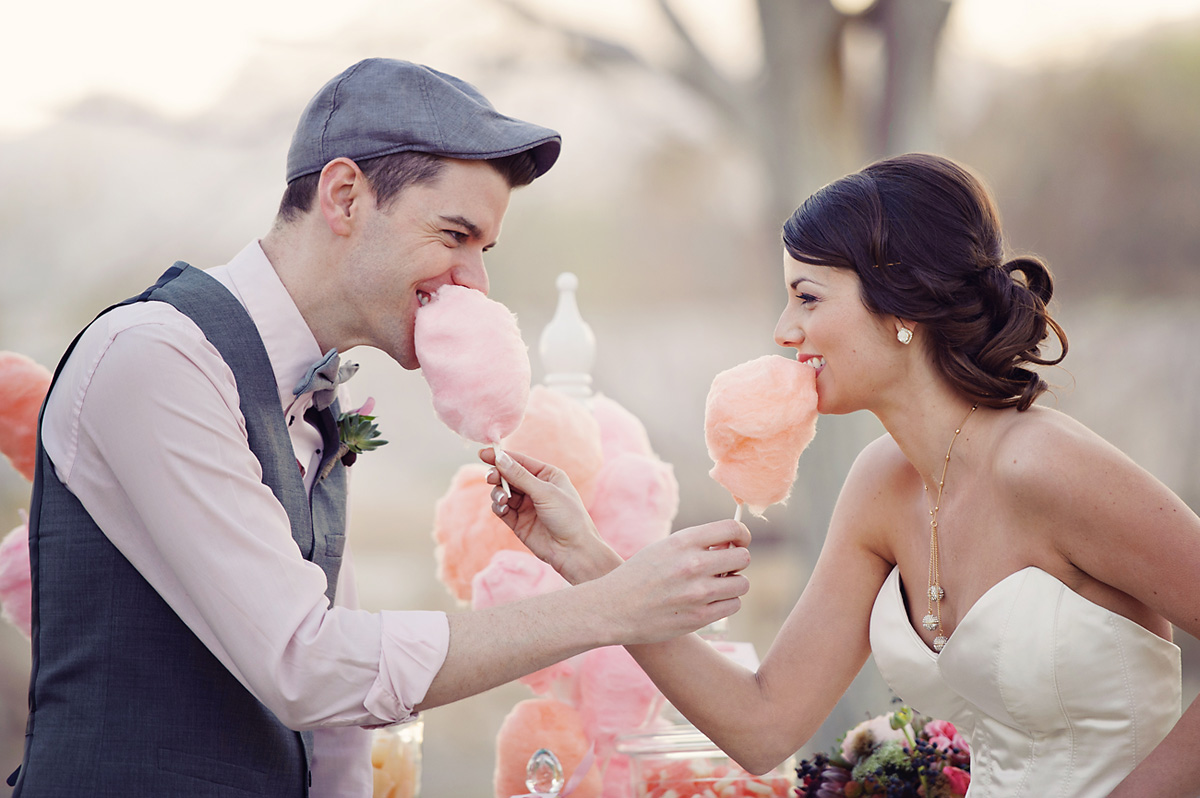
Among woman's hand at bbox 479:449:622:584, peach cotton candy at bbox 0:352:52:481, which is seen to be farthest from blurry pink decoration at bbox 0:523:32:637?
woman's hand at bbox 479:449:622:584

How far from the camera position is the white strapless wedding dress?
70.4 inches

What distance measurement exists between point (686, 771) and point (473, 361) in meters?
1.10

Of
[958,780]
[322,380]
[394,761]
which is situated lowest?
[394,761]

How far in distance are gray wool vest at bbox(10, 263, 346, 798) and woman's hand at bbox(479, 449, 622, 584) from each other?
0.43 m

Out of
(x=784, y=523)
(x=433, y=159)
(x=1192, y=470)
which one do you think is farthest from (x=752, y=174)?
(x=433, y=159)

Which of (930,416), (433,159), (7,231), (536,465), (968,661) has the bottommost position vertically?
(968,661)

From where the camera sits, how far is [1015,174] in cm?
475

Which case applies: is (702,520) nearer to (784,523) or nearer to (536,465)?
(784,523)

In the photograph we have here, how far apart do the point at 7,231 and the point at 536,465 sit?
3585mm

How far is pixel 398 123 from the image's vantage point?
1666 millimetres

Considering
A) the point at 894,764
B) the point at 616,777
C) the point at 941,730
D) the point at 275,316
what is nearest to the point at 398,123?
the point at 275,316

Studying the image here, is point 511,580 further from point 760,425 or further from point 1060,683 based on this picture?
point 1060,683

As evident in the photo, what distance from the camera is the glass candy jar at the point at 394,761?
225cm

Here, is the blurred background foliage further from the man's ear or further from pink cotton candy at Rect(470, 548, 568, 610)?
the man's ear
